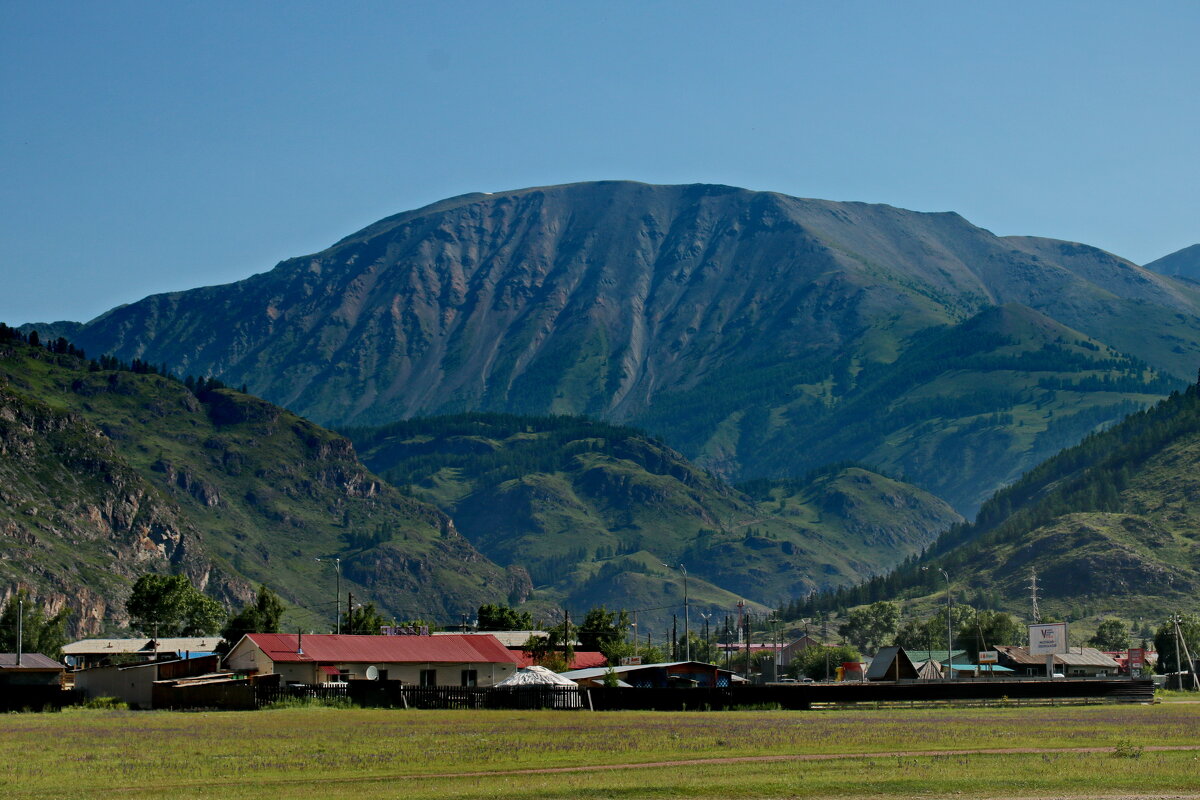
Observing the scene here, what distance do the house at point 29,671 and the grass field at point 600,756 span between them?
138 feet

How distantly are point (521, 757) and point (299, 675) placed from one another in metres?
61.7

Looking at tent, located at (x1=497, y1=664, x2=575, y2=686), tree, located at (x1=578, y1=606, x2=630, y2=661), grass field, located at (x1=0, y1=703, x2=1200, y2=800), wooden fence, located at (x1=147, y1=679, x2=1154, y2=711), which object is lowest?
grass field, located at (x1=0, y1=703, x2=1200, y2=800)

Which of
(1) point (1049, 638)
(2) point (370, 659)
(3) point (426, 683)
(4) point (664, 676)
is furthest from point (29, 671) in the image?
(1) point (1049, 638)

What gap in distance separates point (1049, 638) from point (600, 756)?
83574mm

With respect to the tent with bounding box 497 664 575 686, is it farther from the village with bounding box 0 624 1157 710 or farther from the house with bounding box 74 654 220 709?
the house with bounding box 74 654 220 709

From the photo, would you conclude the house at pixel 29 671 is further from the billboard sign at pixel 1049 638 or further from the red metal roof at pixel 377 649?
the billboard sign at pixel 1049 638

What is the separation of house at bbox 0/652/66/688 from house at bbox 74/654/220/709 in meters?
6.78

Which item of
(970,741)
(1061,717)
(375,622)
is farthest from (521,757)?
(375,622)

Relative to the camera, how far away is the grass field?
46719 mm

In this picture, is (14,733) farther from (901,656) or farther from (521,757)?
(901,656)

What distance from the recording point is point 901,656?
149250 millimetres

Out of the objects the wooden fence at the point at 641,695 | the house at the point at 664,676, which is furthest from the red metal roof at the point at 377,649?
the wooden fence at the point at 641,695

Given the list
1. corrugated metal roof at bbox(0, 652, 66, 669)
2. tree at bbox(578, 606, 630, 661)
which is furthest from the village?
tree at bbox(578, 606, 630, 661)

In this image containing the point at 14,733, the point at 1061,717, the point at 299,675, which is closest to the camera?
the point at 14,733
